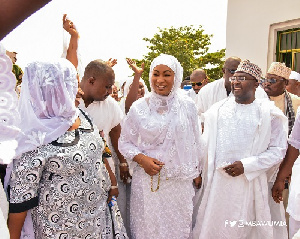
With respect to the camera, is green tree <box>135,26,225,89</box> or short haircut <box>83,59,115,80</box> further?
green tree <box>135,26,225,89</box>

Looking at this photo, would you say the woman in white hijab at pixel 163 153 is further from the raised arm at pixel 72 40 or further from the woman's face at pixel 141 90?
the woman's face at pixel 141 90

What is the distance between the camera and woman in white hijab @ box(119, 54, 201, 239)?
3.24 metres

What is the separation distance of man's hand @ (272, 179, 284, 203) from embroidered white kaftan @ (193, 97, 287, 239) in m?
0.09

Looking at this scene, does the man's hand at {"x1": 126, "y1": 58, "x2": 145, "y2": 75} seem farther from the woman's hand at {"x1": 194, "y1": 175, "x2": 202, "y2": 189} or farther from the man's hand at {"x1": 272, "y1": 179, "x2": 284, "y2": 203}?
the man's hand at {"x1": 272, "y1": 179, "x2": 284, "y2": 203}

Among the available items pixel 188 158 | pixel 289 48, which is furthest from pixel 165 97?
pixel 289 48

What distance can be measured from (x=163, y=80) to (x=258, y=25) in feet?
20.2

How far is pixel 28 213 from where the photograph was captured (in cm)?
207

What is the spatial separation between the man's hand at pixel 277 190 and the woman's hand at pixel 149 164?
1258 millimetres

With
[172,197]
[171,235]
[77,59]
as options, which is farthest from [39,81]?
[171,235]

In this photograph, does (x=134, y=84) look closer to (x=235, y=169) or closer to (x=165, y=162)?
(x=165, y=162)

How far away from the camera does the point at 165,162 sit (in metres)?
3.22

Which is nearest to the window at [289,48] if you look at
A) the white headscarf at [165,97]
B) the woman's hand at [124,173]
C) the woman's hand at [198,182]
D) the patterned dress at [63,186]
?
the woman's hand at [198,182]

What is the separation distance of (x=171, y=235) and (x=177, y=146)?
91cm

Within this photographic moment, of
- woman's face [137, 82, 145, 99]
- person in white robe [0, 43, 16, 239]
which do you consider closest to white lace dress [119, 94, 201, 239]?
woman's face [137, 82, 145, 99]
